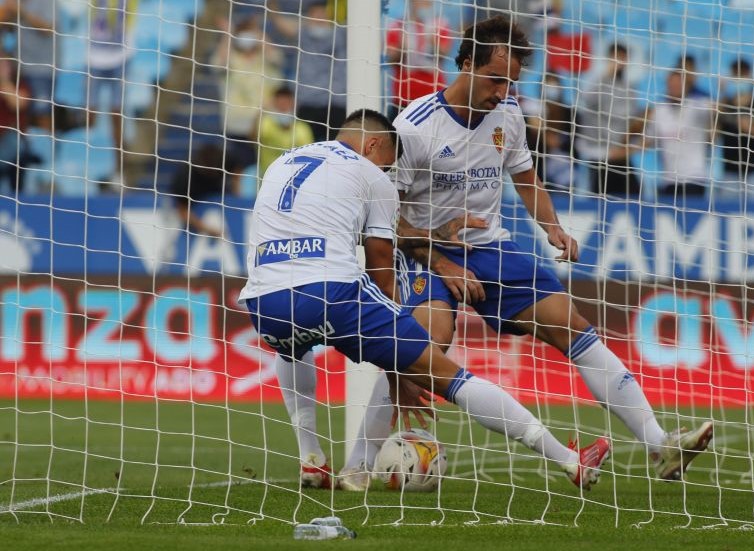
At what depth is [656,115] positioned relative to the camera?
40.9ft

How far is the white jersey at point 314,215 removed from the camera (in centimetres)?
539

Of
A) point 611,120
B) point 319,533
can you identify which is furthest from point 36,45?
point 319,533

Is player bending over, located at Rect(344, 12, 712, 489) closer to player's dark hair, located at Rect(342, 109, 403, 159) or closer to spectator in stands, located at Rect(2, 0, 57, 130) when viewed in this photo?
player's dark hair, located at Rect(342, 109, 403, 159)

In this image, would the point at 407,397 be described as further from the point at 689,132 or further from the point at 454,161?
the point at 689,132

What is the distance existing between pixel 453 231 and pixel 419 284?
1.03 feet

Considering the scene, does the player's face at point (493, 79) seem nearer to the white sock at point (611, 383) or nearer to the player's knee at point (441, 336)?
the player's knee at point (441, 336)

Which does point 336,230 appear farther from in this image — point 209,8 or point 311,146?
point 209,8

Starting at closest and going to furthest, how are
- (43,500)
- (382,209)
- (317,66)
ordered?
1. (382,209)
2. (43,500)
3. (317,66)

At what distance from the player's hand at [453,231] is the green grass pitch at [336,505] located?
3.13 feet

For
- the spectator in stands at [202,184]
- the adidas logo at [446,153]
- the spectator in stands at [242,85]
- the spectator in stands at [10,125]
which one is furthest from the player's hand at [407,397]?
the spectator in stands at [10,125]

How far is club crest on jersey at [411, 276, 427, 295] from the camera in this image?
6418mm

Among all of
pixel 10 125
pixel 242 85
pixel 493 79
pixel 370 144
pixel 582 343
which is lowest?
pixel 582 343

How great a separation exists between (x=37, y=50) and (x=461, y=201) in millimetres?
9967

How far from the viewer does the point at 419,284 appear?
6441mm
